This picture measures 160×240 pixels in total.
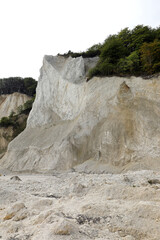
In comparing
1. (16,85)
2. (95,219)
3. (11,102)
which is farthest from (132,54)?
(16,85)

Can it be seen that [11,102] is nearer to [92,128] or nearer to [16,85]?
[16,85]

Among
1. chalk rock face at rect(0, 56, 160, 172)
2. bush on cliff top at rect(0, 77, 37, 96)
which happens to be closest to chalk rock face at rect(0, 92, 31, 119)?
bush on cliff top at rect(0, 77, 37, 96)

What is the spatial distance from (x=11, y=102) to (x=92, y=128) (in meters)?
35.9

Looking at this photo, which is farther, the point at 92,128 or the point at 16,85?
the point at 16,85

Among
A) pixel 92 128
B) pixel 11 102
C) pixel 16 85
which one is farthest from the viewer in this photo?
pixel 16 85

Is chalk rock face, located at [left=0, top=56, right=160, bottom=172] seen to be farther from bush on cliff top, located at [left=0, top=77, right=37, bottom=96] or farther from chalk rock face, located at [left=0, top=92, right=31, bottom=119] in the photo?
bush on cliff top, located at [left=0, top=77, right=37, bottom=96]

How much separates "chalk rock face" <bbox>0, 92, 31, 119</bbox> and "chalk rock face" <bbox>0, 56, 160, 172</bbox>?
24.0 meters

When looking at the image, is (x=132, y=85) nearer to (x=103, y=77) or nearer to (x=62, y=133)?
(x=103, y=77)

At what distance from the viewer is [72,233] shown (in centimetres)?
255

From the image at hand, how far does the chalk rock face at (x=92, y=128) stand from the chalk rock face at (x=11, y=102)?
24.0m

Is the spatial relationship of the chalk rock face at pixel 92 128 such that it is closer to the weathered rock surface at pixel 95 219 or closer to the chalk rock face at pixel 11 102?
the weathered rock surface at pixel 95 219

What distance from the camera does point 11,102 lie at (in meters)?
43.7

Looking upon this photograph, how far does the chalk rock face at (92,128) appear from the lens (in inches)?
414

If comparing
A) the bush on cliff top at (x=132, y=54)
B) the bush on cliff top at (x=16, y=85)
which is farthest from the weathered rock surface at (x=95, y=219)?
the bush on cliff top at (x=16, y=85)
